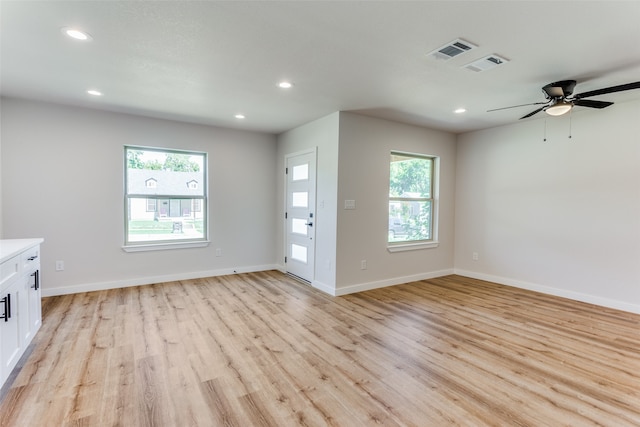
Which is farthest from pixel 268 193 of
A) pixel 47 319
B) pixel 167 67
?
pixel 47 319

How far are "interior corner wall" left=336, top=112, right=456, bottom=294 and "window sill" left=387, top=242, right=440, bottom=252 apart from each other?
67 millimetres

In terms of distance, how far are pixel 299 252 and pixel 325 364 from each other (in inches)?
109

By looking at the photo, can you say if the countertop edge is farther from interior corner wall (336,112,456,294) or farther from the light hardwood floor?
interior corner wall (336,112,456,294)

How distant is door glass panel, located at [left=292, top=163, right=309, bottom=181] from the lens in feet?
15.9

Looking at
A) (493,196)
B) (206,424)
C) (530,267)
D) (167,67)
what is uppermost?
(167,67)

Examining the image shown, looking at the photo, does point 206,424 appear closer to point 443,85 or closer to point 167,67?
point 167,67

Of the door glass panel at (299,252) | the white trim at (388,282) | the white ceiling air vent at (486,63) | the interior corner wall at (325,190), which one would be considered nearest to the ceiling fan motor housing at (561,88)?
the white ceiling air vent at (486,63)

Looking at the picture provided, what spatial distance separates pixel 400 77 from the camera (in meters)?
2.98

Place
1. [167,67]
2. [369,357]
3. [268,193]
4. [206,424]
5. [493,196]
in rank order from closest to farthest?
[206,424] < [369,357] < [167,67] < [493,196] < [268,193]

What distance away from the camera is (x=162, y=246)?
469 centimetres

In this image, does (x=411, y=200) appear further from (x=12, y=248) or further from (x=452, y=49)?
(x=12, y=248)

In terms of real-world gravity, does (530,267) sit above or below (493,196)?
below

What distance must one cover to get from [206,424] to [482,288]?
4.23 metres

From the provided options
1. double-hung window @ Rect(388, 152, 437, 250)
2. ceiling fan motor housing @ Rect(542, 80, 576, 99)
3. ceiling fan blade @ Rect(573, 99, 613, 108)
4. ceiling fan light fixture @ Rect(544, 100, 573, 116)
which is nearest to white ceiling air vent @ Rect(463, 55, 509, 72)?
ceiling fan motor housing @ Rect(542, 80, 576, 99)
